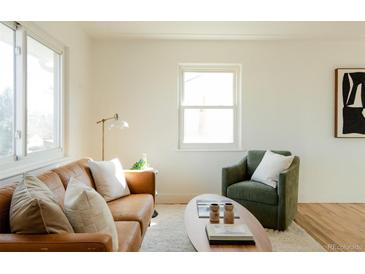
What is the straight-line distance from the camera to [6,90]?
2.50 meters

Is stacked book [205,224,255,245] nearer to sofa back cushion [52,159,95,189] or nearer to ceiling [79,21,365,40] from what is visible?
sofa back cushion [52,159,95,189]

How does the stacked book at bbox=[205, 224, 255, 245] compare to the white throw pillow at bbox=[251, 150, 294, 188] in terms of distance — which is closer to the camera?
the stacked book at bbox=[205, 224, 255, 245]

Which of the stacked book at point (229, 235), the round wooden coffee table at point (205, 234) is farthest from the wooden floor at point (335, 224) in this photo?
the stacked book at point (229, 235)

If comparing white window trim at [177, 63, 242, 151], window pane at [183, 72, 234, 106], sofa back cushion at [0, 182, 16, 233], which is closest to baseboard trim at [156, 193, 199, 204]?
white window trim at [177, 63, 242, 151]

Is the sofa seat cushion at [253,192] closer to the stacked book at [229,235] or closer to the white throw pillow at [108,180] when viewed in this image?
the white throw pillow at [108,180]

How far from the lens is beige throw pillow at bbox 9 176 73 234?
153 centimetres

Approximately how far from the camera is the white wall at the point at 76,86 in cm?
357

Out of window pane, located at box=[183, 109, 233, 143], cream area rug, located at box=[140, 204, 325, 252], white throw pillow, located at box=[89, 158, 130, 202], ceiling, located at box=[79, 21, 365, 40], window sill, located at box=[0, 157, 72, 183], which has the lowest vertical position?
cream area rug, located at box=[140, 204, 325, 252]

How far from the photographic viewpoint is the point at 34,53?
2.99 metres

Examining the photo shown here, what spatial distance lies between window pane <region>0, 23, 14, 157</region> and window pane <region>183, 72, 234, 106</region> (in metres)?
2.48

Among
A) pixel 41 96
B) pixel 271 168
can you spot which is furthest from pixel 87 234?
pixel 271 168
